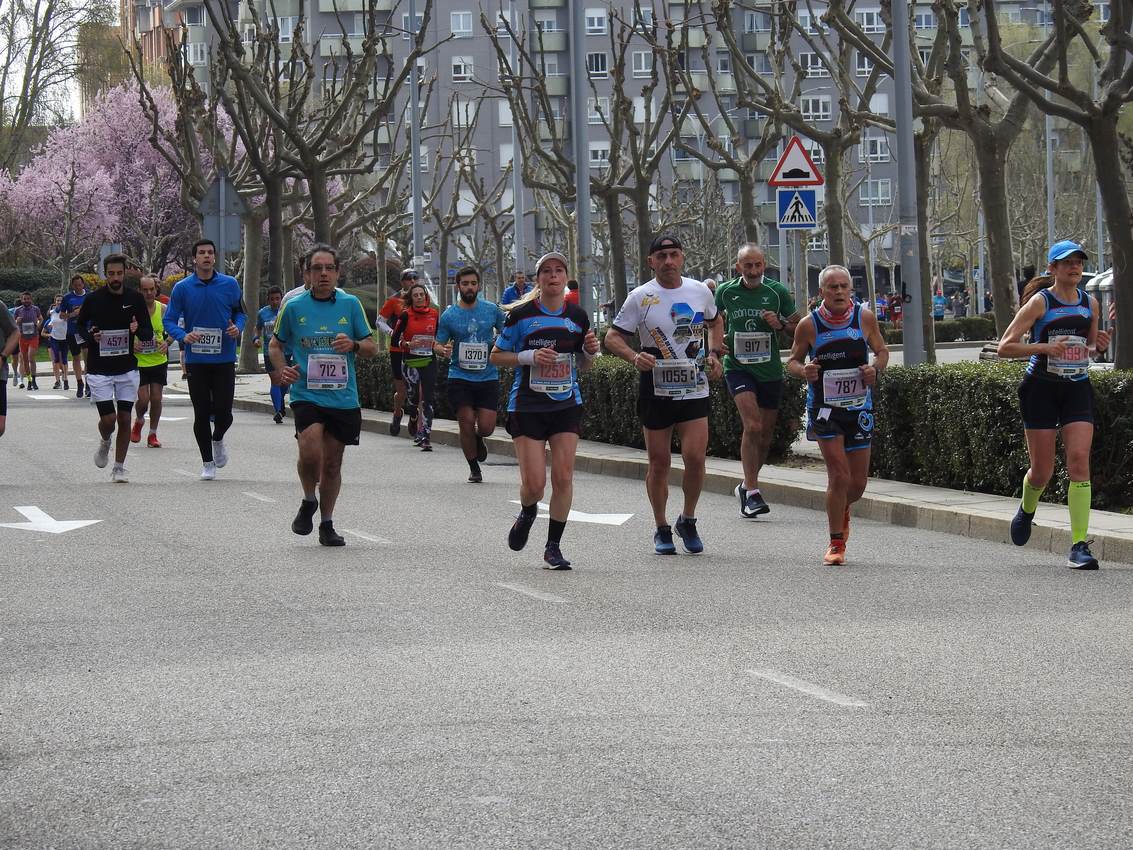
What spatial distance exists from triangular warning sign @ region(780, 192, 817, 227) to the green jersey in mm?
6398

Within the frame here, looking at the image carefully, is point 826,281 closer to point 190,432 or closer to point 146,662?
point 146,662

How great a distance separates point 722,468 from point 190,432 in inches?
380

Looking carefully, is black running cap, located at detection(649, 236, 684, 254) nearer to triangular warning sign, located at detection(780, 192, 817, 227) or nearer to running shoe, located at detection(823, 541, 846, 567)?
running shoe, located at detection(823, 541, 846, 567)

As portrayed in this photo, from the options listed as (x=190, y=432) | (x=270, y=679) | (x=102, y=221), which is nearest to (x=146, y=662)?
(x=270, y=679)

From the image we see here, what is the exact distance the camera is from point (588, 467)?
62.5 feet

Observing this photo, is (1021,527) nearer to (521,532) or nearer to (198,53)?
(521,532)

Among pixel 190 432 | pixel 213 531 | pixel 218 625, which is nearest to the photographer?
pixel 218 625

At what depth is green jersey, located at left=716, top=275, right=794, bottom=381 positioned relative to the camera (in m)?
14.2

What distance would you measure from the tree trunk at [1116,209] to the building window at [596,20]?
266 feet

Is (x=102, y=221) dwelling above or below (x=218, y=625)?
above

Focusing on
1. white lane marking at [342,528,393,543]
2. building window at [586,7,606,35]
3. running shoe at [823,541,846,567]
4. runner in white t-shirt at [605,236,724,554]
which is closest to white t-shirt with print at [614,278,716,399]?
runner in white t-shirt at [605,236,724,554]

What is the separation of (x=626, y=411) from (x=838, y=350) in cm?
861

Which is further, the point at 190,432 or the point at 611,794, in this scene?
the point at 190,432

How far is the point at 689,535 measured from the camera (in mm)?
11891
